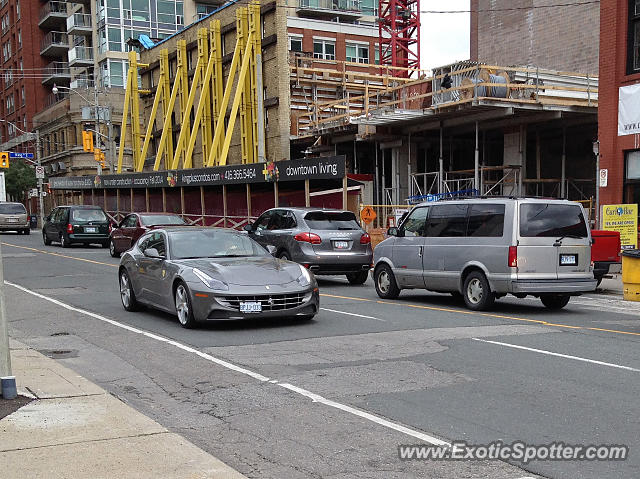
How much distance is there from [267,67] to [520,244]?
1151 inches

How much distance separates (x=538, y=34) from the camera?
114 ft

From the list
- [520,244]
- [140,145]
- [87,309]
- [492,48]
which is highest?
[492,48]

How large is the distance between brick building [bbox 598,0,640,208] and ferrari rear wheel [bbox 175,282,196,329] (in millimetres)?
13660

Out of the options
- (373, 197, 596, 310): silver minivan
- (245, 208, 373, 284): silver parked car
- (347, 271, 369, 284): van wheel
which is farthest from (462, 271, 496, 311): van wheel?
(347, 271, 369, 284): van wheel

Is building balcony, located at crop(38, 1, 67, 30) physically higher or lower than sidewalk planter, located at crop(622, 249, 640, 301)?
higher

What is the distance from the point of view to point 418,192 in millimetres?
31641

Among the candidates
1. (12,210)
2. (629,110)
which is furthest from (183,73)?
(629,110)

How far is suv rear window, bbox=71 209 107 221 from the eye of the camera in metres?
30.5

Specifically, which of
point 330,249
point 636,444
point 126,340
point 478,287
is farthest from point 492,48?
point 636,444

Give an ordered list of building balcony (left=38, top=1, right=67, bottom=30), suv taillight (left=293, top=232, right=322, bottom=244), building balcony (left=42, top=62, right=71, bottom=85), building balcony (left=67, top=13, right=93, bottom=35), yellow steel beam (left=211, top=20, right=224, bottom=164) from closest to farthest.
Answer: suv taillight (left=293, top=232, right=322, bottom=244) < yellow steel beam (left=211, top=20, right=224, bottom=164) < building balcony (left=67, top=13, right=93, bottom=35) < building balcony (left=38, top=1, right=67, bottom=30) < building balcony (left=42, top=62, right=71, bottom=85)

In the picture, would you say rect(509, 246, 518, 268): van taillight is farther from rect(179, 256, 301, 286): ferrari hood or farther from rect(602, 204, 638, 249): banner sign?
rect(602, 204, 638, 249): banner sign

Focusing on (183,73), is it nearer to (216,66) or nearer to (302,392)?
A: (216,66)

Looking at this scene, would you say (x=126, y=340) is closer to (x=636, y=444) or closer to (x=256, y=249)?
(x=256, y=249)

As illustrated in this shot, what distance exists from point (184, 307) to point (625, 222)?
462 inches
